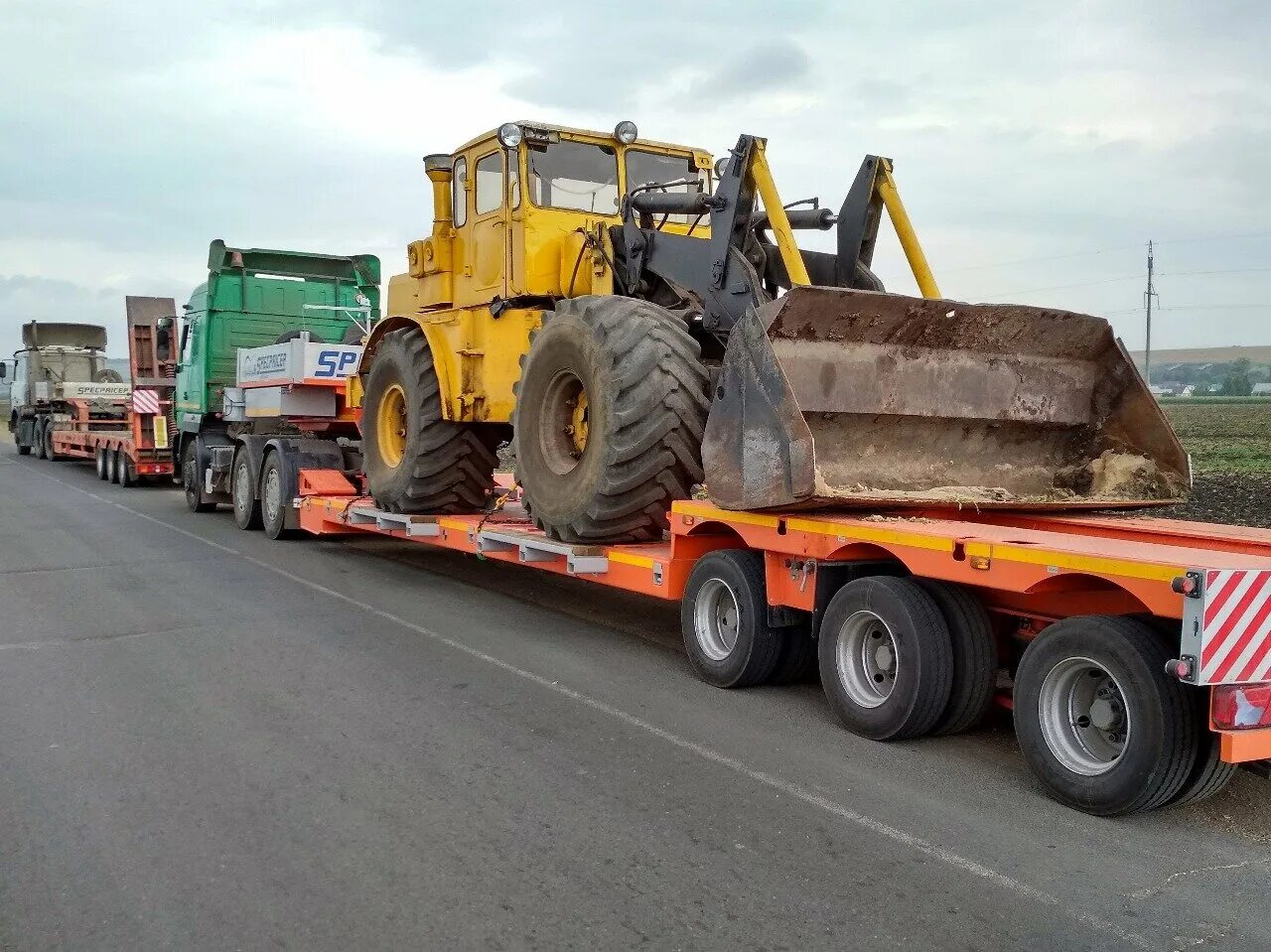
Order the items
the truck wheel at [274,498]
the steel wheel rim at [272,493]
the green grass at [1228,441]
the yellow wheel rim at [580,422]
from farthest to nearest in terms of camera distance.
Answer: the green grass at [1228,441], the steel wheel rim at [272,493], the truck wheel at [274,498], the yellow wheel rim at [580,422]

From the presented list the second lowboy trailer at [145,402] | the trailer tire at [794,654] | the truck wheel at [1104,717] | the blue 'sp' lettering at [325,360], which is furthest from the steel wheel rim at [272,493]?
the truck wheel at [1104,717]

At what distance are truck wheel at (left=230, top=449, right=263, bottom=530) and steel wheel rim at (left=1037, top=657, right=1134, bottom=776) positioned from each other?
11609mm

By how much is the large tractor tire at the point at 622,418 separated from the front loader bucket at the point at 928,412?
73 centimetres

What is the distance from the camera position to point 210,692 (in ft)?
22.1

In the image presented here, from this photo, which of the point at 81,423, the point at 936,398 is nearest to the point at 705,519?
the point at 936,398

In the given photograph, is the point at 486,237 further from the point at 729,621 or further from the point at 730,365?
the point at 729,621

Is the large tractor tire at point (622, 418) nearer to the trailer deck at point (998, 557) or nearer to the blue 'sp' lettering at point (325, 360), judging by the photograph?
the trailer deck at point (998, 557)

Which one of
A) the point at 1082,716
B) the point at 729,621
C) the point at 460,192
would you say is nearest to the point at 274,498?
the point at 460,192

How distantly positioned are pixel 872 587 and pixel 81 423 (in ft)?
84.0

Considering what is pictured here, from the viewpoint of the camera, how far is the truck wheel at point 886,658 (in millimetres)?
5594

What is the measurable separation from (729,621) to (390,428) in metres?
5.16

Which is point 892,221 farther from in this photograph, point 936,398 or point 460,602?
point 460,602

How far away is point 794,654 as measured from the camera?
6.85m

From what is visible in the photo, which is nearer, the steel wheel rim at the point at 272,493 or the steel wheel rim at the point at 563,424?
the steel wheel rim at the point at 563,424
